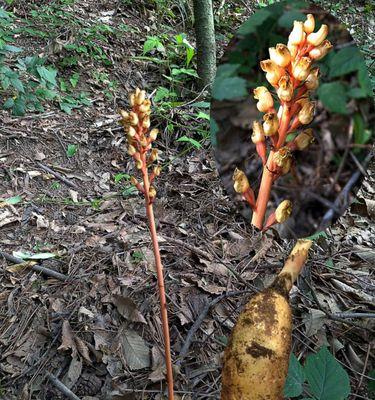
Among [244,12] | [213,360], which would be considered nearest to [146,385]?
[213,360]

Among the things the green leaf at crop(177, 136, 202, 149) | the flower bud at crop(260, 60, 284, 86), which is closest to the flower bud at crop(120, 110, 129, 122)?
the flower bud at crop(260, 60, 284, 86)

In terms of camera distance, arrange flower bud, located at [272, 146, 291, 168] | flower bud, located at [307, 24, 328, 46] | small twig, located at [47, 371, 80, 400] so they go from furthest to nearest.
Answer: small twig, located at [47, 371, 80, 400], flower bud, located at [272, 146, 291, 168], flower bud, located at [307, 24, 328, 46]

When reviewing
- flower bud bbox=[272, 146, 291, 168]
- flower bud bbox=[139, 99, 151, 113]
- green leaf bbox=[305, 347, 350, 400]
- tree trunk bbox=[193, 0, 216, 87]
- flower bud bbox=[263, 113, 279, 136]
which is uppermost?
flower bud bbox=[263, 113, 279, 136]

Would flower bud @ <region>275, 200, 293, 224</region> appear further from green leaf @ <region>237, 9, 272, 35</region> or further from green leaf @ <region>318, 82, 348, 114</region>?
green leaf @ <region>237, 9, 272, 35</region>

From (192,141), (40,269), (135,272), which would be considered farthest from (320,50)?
(192,141)

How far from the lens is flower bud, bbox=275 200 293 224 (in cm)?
93

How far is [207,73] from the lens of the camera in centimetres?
228

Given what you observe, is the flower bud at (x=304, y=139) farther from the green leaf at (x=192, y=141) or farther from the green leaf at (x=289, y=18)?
the green leaf at (x=192, y=141)

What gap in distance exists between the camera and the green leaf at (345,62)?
0.93 m

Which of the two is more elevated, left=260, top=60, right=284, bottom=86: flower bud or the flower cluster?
left=260, top=60, right=284, bottom=86: flower bud

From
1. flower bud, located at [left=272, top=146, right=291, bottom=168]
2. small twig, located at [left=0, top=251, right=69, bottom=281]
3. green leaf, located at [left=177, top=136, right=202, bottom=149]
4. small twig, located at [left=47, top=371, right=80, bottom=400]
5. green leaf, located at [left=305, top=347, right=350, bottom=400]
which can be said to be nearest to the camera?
flower bud, located at [left=272, top=146, right=291, bottom=168]

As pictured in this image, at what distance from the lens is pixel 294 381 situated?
3.52 ft

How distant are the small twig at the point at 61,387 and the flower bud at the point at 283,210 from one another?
32.8 inches

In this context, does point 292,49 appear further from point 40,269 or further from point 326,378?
point 40,269
